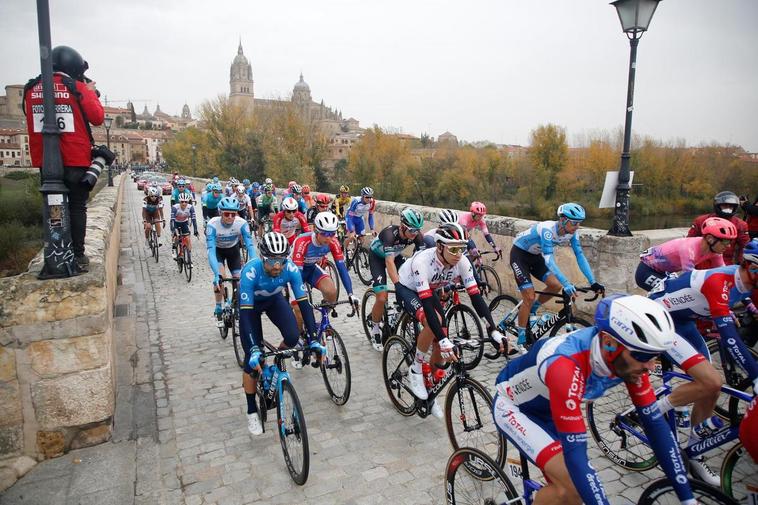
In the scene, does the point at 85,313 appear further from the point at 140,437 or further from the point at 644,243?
the point at 644,243

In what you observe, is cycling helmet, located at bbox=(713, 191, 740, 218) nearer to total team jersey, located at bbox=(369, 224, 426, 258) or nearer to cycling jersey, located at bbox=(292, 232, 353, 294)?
total team jersey, located at bbox=(369, 224, 426, 258)

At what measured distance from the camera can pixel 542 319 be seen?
625 centimetres

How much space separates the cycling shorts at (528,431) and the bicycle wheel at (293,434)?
5.53 feet

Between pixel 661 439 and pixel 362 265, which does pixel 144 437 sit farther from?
pixel 362 265

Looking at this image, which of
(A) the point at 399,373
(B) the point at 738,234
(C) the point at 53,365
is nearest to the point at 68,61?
(C) the point at 53,365

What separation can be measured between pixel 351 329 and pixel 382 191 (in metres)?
51.4

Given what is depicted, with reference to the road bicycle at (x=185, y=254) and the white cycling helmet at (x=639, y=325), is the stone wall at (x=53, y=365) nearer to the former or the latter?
the white cycling helmet at (x=639, y=325)

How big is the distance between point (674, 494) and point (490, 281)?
23.0 ft

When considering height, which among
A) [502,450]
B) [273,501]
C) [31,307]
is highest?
[31,307]

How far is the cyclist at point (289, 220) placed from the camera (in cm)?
940

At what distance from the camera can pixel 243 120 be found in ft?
182

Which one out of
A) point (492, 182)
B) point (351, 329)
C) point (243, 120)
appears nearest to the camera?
point (351, 329)

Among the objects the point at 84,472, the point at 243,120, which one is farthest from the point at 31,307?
the point at 243,120

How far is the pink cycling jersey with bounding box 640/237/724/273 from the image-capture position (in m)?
5.02
